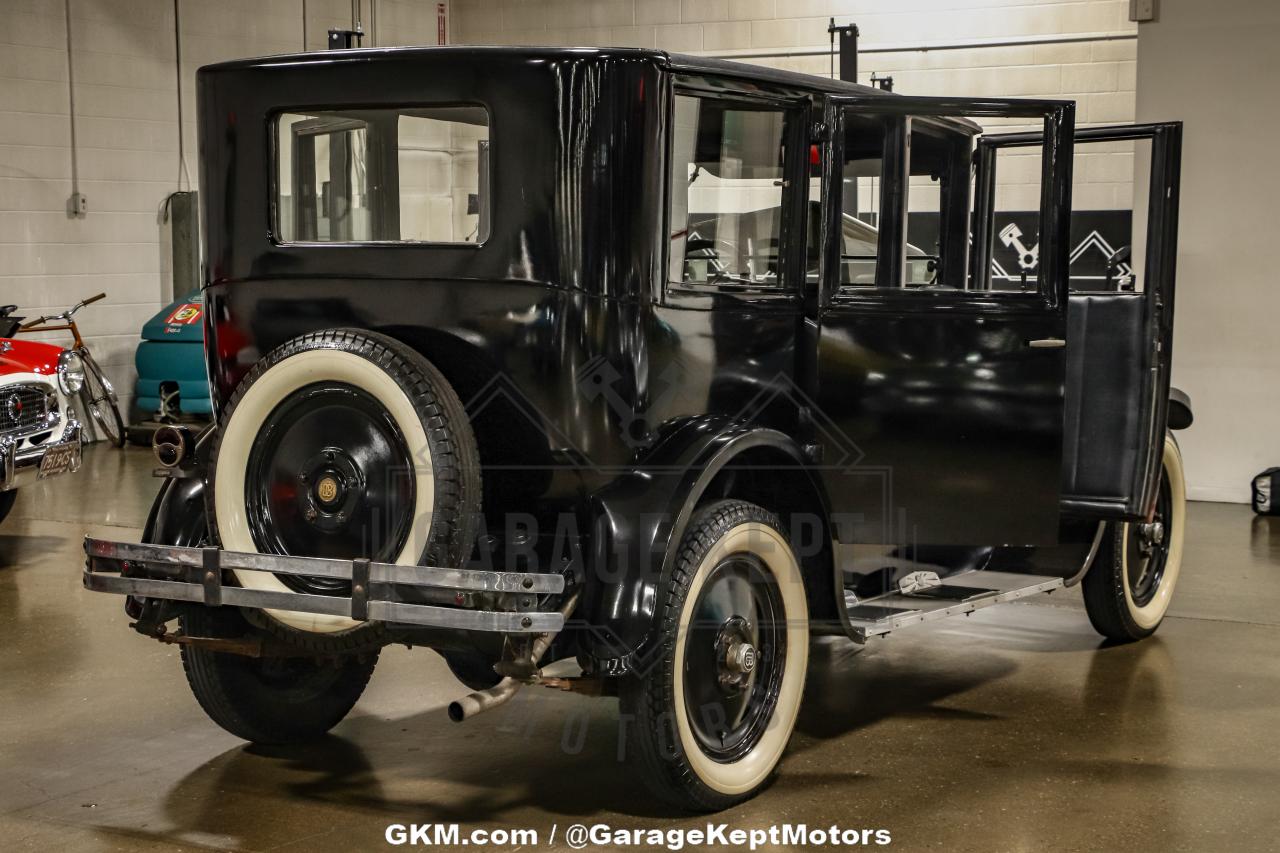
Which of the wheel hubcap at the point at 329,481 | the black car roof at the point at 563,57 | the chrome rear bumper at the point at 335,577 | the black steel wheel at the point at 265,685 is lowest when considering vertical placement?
the black steel wheel at the point at 265,685

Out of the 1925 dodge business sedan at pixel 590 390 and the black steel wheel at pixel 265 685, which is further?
the black steel wheel at pixel 265 685

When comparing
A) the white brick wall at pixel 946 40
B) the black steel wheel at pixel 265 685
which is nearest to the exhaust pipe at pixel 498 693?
the black steel wheel at pixel 265 685

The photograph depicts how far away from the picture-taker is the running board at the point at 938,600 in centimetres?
425

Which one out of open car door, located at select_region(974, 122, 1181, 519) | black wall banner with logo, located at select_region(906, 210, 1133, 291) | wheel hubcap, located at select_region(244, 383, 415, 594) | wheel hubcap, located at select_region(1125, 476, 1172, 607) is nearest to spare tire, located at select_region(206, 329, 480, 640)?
wheel hubcap, located at select_region(244, 383, 415, 594)

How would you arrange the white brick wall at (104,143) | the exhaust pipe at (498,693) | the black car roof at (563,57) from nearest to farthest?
1. the exhaust pipe at (498,693)
2. the black car roof at (563,57)
3. the white brick wall at (104,143)

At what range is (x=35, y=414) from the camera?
7.18 metres

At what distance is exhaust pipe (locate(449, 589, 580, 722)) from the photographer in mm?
3311

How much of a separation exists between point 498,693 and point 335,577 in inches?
18.6

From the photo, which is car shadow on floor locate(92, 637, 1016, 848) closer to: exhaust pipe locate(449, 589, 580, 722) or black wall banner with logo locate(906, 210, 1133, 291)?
exhaust pipe locate(449, 589, 580, 722)

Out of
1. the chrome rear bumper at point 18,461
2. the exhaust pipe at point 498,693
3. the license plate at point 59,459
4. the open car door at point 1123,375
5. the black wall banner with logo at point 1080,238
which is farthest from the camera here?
the black wall banner with logo at point 1080,238

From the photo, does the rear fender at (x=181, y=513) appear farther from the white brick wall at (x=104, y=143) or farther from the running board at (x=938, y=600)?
the white brick wall at (x=104, y=143)

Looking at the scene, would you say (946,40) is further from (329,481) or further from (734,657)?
(329,481)

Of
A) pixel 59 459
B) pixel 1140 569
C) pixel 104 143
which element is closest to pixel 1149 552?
pixel 1140 569

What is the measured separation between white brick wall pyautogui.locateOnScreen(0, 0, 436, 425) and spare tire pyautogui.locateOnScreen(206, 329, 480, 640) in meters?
7.82
